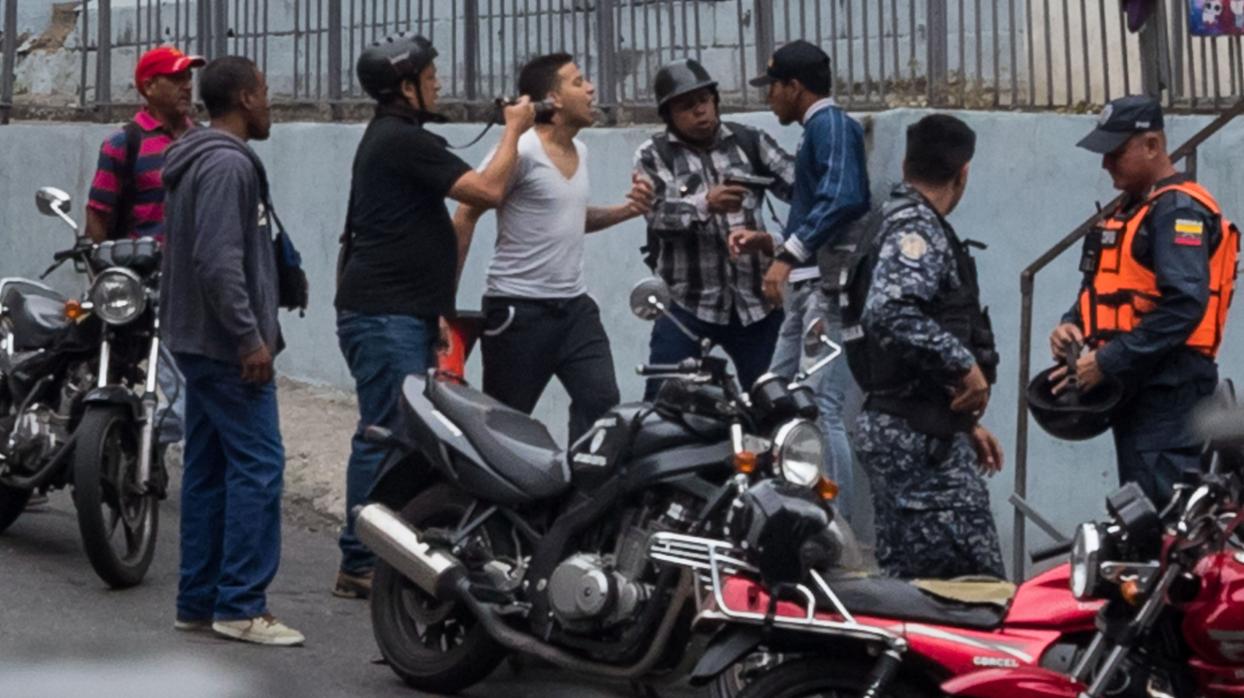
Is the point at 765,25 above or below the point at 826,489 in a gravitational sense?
above

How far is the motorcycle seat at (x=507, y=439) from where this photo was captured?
23.4 feet

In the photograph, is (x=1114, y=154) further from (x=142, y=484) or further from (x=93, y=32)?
(x=93, y=32)

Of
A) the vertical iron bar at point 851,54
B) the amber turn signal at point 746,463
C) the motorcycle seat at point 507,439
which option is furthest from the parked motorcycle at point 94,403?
the amber turn signal at point 746,463

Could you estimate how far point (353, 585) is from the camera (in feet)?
28.7

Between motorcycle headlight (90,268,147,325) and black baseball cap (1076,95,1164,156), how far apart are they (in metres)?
3.67

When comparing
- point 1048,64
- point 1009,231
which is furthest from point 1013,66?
point 1009,231

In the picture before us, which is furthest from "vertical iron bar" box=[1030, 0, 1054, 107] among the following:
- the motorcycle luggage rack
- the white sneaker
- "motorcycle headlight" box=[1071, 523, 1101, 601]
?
"motorcycle headlight" box=[1071, 523, 1101, 601]

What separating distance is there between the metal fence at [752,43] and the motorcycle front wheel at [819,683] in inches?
139

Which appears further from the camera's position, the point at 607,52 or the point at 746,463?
the point at 607,52

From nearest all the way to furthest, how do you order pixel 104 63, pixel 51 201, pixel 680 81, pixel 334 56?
pixel 680 81 < pixel 51 201 < pixel 334 56 < pixel 104 63

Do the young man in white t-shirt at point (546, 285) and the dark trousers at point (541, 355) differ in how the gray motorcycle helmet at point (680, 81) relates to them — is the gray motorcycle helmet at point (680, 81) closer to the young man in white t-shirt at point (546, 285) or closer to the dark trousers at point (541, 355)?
the young man in white t-shirt at point (546, 285)

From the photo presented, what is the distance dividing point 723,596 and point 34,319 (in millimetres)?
4317

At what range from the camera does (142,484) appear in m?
8.79

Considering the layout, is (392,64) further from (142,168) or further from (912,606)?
(912,606)
